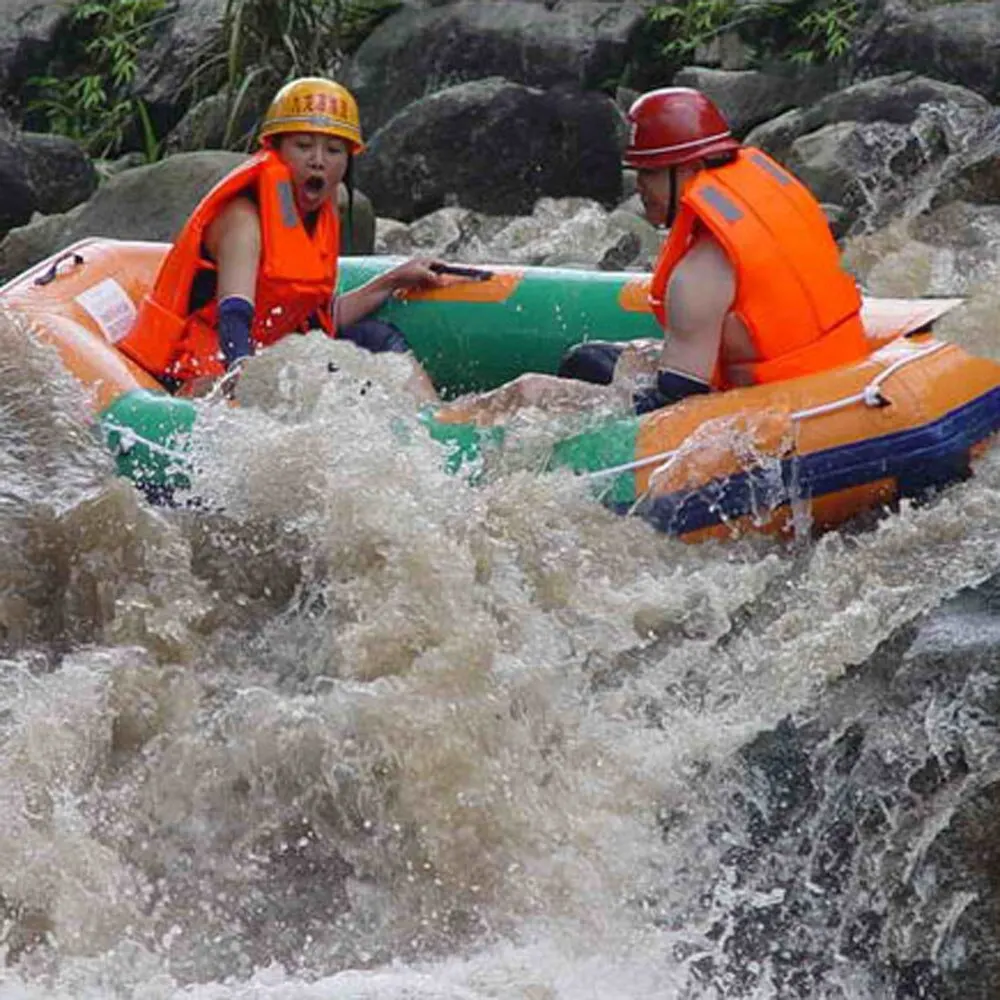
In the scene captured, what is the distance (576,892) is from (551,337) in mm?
3087

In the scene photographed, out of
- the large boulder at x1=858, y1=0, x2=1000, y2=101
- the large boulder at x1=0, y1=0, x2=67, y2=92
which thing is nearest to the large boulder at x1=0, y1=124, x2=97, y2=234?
the large boulder at x1=0, y1=0, x2=67, y2=92

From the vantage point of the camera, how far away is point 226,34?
13375mm

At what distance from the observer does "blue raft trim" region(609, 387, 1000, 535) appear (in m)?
6.20

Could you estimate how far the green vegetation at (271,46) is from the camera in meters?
13.0

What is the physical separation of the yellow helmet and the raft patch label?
0.73 metres

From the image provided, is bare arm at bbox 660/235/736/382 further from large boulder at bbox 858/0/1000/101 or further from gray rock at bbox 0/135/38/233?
gray rock at bbox 0/135/38/233

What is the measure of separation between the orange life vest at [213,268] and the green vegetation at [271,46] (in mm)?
5519

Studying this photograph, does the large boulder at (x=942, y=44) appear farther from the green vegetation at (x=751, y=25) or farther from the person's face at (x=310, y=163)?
the person's face at (x=310, y=163)

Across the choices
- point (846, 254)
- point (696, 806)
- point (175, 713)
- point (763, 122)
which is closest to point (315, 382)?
point (175, 713)

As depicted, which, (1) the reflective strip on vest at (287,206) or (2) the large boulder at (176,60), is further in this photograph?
(2) the large boulder at (176,60)

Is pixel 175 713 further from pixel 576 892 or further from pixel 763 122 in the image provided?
pixel 763 122

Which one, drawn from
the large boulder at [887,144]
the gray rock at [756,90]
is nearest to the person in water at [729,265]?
the large boulder at [887,144]

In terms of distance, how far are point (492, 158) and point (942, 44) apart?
2.45 metres

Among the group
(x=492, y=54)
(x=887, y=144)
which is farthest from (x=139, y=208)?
(x=492, y=54)
